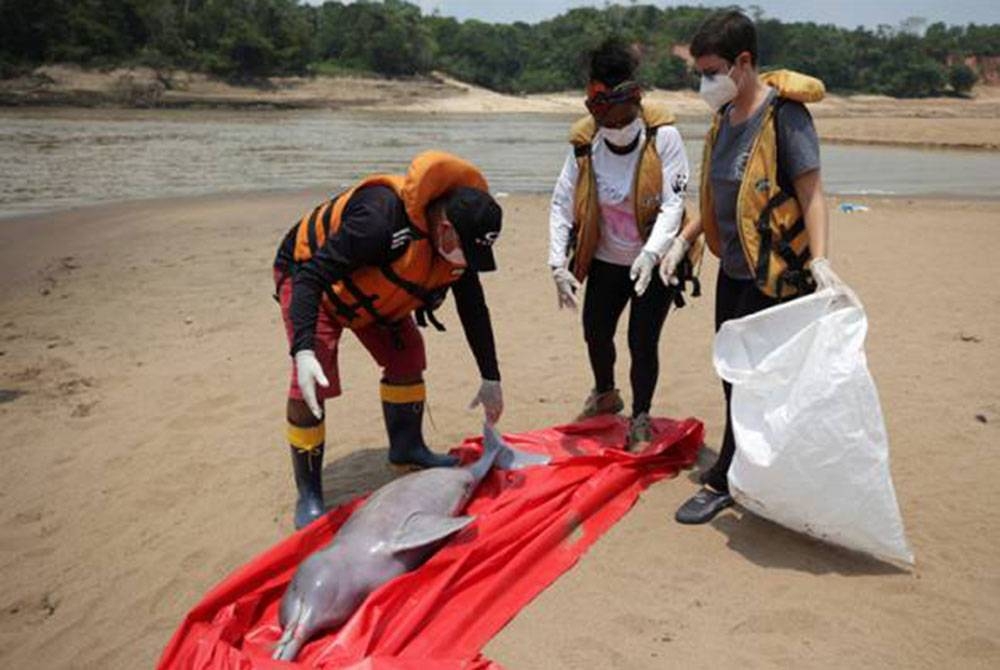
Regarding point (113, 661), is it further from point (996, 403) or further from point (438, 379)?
point (996, 403)

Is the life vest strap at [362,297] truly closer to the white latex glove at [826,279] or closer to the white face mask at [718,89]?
the white face mask at [718,89]

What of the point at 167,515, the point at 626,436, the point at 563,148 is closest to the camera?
the point at 167,515

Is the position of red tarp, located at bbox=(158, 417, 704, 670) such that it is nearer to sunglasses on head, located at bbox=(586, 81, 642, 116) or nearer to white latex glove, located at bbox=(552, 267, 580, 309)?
white latex glove, located at bbox=(552, 267, 580, 309)

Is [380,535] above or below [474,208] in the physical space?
below

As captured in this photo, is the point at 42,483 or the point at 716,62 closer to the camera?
the point at 716,62

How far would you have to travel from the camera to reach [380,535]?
324 centimetres

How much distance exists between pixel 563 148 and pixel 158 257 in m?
19.0

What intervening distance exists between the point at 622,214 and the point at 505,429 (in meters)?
1.53

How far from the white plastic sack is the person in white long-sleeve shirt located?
71cm

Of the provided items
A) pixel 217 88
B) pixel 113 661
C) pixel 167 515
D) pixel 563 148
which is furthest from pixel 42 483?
pixel 217 88

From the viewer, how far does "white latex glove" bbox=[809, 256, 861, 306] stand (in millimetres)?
3021

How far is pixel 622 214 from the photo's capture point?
4012 millimetres

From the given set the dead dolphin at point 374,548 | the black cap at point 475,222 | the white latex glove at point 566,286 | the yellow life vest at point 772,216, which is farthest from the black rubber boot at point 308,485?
the yellow life vest at point 772,216

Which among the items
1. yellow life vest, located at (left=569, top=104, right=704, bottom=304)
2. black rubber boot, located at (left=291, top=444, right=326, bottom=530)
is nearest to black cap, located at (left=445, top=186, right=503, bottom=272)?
yellow life vest, located at (left=569, top=104, right=704, bottom=304)
